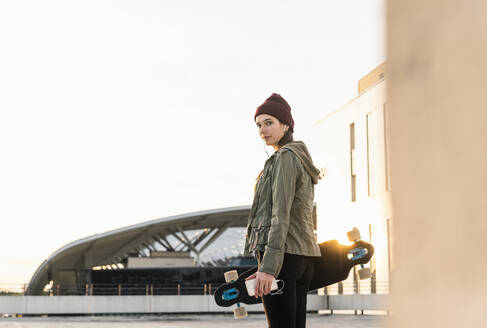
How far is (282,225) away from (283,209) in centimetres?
7

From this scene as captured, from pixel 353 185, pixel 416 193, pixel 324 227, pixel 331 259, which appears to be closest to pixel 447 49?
pixel 416 193

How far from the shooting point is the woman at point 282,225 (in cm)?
272

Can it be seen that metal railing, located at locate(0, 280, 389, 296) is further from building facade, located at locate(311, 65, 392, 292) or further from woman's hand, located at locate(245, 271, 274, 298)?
woman's hand, located at locate(245, 271, 274, 298)

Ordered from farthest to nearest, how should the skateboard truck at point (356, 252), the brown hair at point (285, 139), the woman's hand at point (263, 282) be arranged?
1. the brown hair at point (285, 139)
2. the skateboard truck at point (356, 252)
3. the woman's hand at point (263, 282)

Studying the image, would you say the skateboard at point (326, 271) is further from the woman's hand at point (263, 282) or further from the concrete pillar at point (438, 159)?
the concrete pillar at point (438, 159)

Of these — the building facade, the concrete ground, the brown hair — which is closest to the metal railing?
the building facade

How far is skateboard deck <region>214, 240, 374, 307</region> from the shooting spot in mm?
2865

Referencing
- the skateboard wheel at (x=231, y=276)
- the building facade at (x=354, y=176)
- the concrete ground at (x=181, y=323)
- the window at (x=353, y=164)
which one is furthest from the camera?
the window at (x=353, y=164)

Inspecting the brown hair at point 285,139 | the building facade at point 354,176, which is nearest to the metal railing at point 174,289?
the building facade at point 354,176

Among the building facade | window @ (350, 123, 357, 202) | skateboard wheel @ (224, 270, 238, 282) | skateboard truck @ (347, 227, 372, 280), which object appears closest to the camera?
skateboard truck @ (347, 227, 372, 280)

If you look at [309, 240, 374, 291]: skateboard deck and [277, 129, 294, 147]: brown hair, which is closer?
[309, 240, 374, 291]: skateboard deck

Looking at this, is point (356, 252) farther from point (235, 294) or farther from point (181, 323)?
point (181, 323)

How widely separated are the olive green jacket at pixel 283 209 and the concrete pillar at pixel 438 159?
174 centimetres

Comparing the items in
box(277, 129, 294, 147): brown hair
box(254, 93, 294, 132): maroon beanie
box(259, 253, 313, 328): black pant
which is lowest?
box(259, 253, 313, 328): black pant
